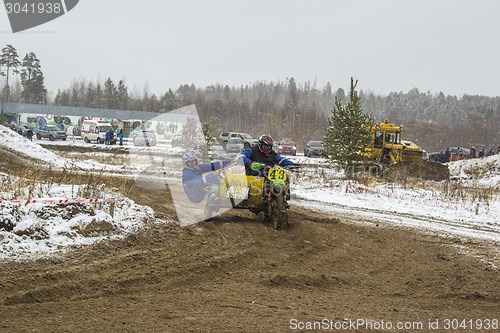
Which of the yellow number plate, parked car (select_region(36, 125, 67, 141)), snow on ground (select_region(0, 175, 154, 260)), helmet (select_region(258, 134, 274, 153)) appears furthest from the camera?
parked car (select_region(36, 125, 67, 141))

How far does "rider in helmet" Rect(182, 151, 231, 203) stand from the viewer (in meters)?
11.3

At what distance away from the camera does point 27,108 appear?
72375 millimetres

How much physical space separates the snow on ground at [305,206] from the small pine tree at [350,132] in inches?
50.9

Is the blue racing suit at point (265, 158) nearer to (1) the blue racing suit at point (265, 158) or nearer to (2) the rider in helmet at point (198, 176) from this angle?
(1) the blue racing suit at point (265, 158)

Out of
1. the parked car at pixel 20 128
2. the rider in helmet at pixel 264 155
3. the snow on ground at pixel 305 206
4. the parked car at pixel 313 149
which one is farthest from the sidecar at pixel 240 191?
the parked car at pixel 20 128

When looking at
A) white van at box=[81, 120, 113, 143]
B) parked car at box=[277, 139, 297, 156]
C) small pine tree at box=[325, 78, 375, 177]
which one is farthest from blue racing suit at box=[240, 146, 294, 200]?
white van at box=[81, 120, 113, 143]

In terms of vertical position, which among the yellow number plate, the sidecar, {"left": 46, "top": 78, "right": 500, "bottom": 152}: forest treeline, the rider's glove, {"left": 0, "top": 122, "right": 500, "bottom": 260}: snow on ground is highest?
{"left": 46, "top": 78, "right": 500, "bottom": 152}: forest treeline

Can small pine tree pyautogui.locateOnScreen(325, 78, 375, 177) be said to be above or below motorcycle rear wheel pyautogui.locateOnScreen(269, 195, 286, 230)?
above

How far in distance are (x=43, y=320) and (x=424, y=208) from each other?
1572cm

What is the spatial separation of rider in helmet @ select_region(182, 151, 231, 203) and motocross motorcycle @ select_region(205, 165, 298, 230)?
0.65ft

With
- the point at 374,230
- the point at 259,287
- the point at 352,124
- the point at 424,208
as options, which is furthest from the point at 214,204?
the point at 352,124

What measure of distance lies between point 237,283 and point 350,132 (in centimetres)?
1935

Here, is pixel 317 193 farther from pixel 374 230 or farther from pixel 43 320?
pixel 43 320

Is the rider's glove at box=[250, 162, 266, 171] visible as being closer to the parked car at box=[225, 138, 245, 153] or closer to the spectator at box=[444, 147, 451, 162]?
the parked car at box=[225, 138, 245, 153]
